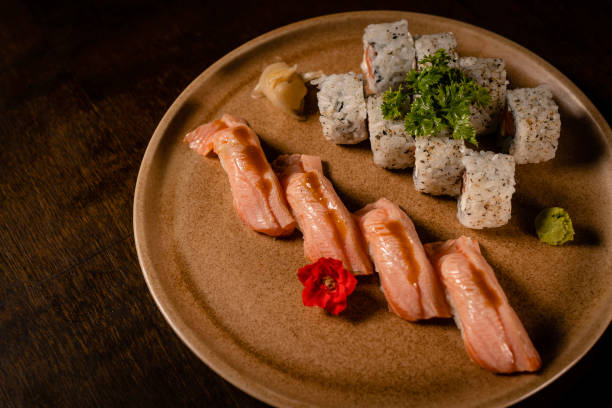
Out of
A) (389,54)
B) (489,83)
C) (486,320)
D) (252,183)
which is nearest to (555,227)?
(486,320)

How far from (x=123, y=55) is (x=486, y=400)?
2985 mm

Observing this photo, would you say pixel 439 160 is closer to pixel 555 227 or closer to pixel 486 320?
pixel 555 227

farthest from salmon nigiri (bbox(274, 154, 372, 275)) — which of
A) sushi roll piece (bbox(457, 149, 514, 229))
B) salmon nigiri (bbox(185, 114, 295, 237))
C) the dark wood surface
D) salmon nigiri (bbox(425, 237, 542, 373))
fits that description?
the dark wood surface

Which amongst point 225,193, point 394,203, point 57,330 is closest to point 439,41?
point 394,203

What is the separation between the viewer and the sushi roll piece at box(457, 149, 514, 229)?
249 cm

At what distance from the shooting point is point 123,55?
3.47 meters

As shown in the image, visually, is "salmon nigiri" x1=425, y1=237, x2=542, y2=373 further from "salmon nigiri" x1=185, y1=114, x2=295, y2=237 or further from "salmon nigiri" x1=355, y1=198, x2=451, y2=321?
"salmon nigiri" x1=185, y1=114, x2=295, y2=237

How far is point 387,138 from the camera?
2686 millimetres

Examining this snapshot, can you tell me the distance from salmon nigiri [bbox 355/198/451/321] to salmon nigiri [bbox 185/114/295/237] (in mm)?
474

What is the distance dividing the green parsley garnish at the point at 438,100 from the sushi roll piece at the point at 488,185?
0.35 feet

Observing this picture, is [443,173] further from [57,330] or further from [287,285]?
[57,330]

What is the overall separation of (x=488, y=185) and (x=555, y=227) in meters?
0.43

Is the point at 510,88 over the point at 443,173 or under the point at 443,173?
over

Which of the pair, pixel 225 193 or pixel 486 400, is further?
pixel 225 193
